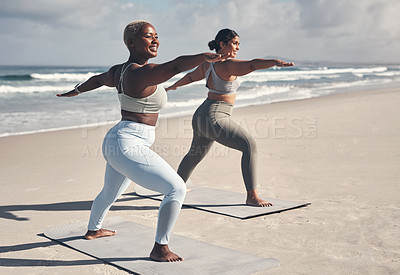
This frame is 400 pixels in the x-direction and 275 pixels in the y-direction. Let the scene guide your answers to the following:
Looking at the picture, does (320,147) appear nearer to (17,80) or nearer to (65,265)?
(65,265)

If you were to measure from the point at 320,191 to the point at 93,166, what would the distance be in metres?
3.77

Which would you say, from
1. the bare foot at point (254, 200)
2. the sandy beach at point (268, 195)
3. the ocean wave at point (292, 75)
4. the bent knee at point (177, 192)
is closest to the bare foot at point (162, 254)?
the sandy beach at point (268, 195)

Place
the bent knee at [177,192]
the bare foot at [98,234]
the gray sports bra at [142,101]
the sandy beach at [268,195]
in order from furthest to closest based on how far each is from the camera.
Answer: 1. the bare foot at [98,234]
2. the sandy beach at [268,195]
3. the gray sports bra at [142,101]
4. the bent knee at [177,192]

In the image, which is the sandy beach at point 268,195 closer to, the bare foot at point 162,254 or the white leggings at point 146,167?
the bare foot at point 162,254

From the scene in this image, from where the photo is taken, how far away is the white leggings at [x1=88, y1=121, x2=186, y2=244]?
3596 millimetres

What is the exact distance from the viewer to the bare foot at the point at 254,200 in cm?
552

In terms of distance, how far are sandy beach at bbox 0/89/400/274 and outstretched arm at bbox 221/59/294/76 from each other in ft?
5.00

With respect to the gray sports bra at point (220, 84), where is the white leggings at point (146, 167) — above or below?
below

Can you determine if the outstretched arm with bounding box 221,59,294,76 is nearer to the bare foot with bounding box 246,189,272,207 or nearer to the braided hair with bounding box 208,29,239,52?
the braided hair with bounding box 208,29,239,52

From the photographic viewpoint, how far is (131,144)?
3736 millimetres

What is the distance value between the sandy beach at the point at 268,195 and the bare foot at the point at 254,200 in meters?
0.33

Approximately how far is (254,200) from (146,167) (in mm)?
2251

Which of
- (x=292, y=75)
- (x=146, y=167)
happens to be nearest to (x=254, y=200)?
(x=146, y=167)

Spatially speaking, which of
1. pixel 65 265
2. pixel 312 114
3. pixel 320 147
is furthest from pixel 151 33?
pixel 312 114
